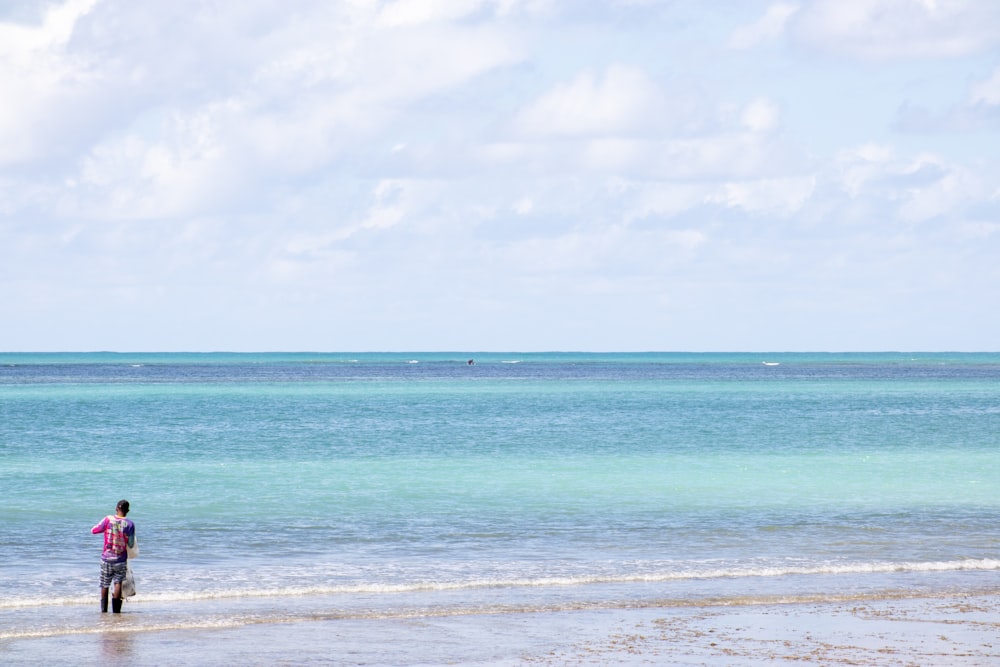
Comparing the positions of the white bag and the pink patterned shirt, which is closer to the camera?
the pink patterned shirt

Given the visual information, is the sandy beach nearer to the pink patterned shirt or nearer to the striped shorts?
the striped shorts

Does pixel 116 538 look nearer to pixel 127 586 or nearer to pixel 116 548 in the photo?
→ pixel 116 548

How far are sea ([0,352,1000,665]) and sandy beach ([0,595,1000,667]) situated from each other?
0.39 ft

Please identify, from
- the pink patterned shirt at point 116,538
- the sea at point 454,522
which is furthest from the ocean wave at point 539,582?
the pink patterned shirt at point 116,538

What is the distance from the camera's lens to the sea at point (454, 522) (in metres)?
18.9

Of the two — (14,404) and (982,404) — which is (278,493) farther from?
(982,404)

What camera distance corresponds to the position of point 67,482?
37469mm

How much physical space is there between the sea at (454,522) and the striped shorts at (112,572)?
549 millimetres

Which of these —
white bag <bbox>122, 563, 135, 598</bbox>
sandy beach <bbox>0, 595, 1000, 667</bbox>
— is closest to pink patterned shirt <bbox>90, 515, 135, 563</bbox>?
white bag <bbox>122, 563, 135, 598</bbox>

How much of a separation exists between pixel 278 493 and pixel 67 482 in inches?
290

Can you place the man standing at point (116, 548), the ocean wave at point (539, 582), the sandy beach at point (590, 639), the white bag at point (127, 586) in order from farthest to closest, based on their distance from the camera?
the ocean wave at point (539, 582) < the white bag at point (127, 586) < the man standing at point (116, 548) < the sandy beach at point (590, 639)

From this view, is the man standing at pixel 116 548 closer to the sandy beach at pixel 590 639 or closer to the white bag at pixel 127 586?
the white bag at pixel 127 586

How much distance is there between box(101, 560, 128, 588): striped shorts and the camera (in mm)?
18297

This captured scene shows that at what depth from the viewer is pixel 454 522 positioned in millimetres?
28719
